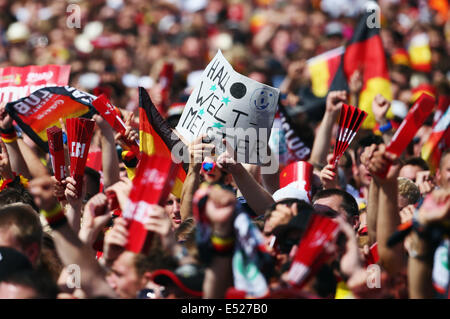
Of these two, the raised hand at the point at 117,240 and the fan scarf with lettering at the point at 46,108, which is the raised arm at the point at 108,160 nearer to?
the fan scarf with lettering at the point at 46,108

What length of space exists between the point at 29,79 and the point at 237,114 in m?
2.15

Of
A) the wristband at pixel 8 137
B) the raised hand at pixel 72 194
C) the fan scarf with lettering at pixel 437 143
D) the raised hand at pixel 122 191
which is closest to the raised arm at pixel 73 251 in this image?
the raised hand at pixel 122 191

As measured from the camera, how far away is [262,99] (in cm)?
520

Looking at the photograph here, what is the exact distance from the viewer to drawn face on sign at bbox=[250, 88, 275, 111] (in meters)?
5.18

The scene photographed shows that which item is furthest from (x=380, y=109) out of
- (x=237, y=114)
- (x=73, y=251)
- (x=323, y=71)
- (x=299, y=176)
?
(x=73, y=251)

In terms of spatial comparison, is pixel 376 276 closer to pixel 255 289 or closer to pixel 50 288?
pixel 255 289

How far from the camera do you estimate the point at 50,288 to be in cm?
337

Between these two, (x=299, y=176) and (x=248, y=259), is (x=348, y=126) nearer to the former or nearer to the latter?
(x=299, y=176)

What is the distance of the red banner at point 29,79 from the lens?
20.9ft

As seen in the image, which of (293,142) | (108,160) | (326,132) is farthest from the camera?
(293,142)

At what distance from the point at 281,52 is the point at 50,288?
1010 centimetres

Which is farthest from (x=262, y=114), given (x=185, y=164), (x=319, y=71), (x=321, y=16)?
(x=321, y=16)

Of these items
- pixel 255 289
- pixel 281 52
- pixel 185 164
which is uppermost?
pixel 281 52

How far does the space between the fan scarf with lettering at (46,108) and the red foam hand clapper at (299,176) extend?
5.27 feet
